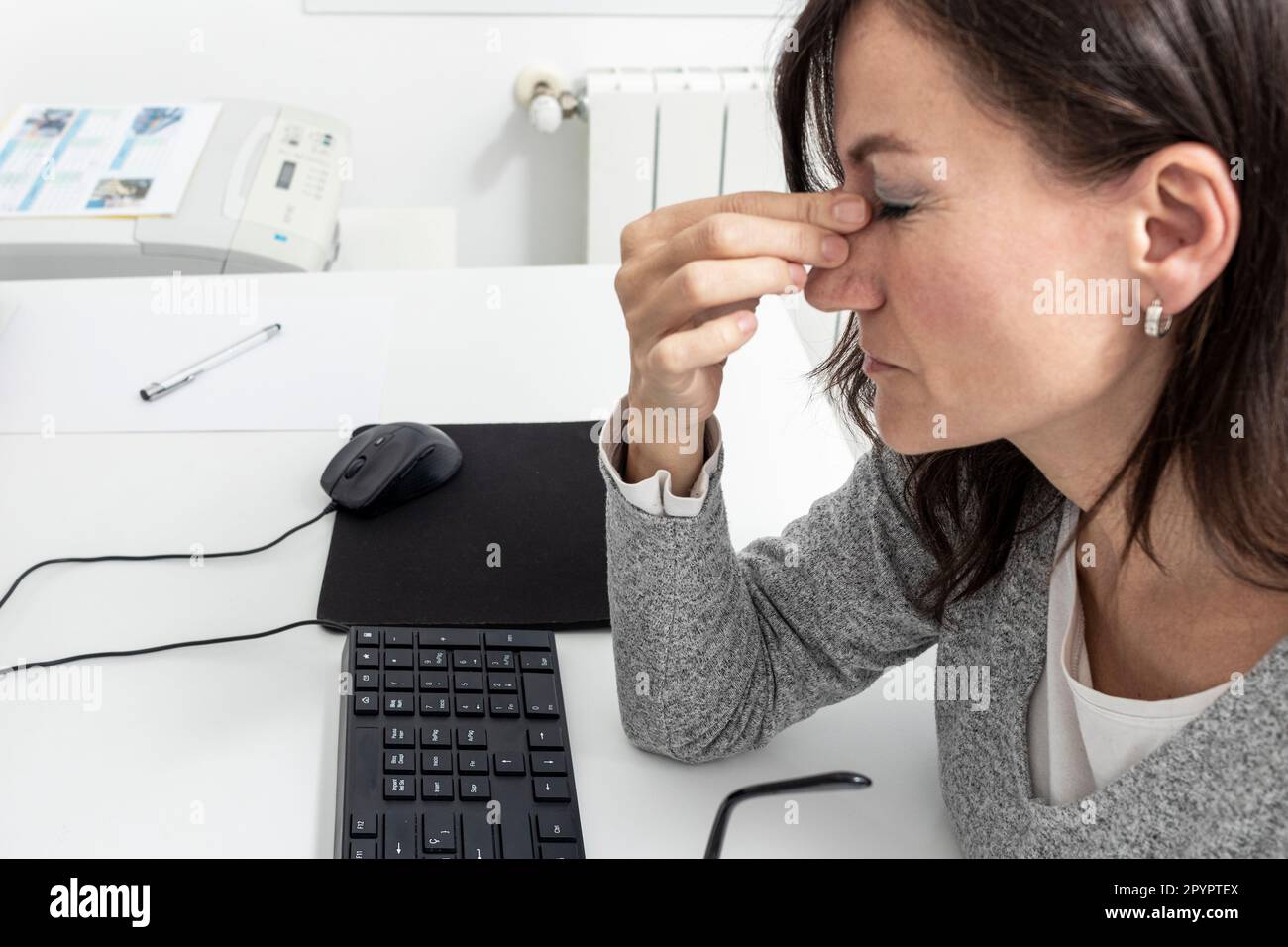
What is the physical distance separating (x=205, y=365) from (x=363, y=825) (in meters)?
0.68

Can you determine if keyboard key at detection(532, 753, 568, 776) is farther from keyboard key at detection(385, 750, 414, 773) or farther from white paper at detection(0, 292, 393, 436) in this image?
white paper at detection(0, 292, 393, 436)

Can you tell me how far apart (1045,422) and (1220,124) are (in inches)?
7.7

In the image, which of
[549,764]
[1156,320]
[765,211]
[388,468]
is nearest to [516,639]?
[549,764]

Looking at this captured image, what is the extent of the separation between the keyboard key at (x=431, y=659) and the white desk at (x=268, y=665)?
2.6 inches

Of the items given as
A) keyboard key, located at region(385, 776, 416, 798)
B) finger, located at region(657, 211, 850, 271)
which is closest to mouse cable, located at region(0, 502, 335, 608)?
keyboard key, located at region(385, 776, 416, 798)

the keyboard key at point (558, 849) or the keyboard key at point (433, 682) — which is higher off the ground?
the keyboard key at point (433, 682)

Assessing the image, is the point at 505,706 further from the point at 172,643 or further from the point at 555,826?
the point at 172,643

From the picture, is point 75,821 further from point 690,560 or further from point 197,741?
point 690,560

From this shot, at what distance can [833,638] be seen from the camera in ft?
3.02

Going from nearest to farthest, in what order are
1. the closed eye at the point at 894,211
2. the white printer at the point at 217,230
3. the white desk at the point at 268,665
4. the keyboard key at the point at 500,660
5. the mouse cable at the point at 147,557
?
the closed eye at the point at 894,211 < the white desk at the point at 268,665 < the keyboard key at the point at 500,660 < the mouse cable at the point at 147,557 < the white printer at the point at 217,230

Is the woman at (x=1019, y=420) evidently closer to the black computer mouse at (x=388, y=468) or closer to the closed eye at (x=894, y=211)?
the closed eye at (x=894, y=211)

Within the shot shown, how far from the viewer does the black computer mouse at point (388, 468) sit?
1096mm

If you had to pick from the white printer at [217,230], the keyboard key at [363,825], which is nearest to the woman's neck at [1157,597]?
the keyboard key at [363,825]

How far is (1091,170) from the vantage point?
64 centimetres
